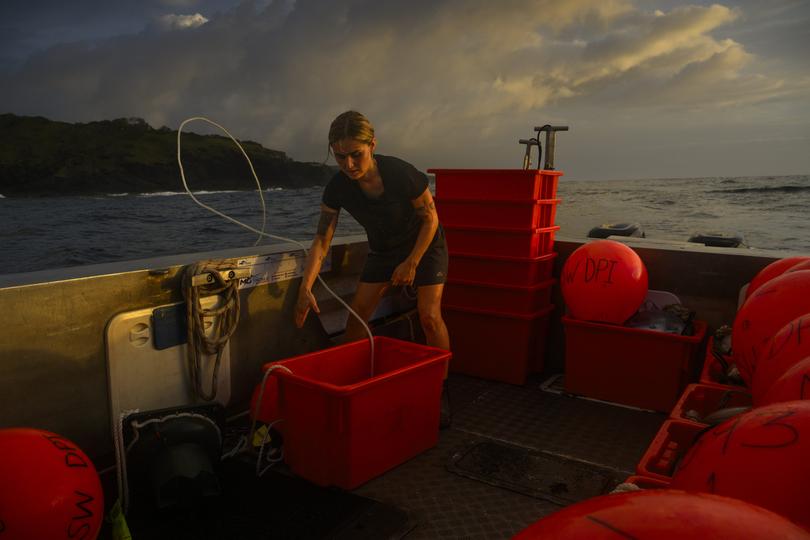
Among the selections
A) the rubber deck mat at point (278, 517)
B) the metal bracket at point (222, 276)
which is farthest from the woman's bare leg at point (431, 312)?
the rubber deck mat at point (278, 517)

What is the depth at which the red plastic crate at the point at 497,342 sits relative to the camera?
389 centimetres

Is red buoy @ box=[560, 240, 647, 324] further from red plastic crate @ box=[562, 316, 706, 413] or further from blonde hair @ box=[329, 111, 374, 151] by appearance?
blonde hair @ box=[329, 111, 374, 151]

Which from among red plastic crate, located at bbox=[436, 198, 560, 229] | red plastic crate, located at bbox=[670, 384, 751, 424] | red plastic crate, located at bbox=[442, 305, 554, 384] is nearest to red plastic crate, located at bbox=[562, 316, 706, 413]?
red plastic crate, located at bbox=[442, 305, 554, 384]

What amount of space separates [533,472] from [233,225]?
20567 millimetres

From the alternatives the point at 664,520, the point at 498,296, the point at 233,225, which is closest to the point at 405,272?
the point at 498,296

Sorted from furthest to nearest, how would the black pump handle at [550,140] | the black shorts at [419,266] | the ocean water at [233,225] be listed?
the ocean water at [233,225] → the black pump handle at [550,140] → the black shorts at [419,266]

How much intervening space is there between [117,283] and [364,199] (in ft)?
4.42

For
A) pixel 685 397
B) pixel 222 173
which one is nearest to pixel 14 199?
pixel 222 173

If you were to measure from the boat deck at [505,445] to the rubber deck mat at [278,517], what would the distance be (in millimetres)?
104

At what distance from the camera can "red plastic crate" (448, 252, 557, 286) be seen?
3.82m

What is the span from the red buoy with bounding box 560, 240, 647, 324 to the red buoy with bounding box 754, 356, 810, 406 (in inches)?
72.5

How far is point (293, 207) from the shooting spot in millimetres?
26031

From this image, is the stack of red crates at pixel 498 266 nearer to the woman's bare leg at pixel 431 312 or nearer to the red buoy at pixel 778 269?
the woman's bare leg at pixel 431 312

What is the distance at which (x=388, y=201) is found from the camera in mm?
3178
